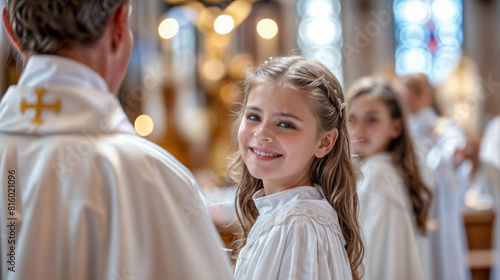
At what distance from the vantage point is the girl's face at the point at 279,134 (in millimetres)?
1820

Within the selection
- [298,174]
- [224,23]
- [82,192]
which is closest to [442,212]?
[298,174]

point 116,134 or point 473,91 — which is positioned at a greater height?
point 116,134

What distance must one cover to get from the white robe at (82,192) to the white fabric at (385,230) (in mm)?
1340

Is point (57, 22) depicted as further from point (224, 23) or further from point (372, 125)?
point (224, 23)

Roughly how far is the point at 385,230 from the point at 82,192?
5.92 ft

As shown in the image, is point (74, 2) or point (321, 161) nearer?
point (74, 2)

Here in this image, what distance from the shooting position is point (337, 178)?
194 cm

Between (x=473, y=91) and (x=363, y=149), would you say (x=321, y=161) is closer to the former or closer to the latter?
(x=363, y=149)

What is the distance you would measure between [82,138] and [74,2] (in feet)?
1.12

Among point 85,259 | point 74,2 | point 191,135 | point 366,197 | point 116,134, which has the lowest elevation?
point 191,135

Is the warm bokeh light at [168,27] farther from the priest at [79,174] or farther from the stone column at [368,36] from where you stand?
the priest at [79,174]

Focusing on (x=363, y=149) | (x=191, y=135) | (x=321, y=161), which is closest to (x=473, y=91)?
(x=191, y=135)

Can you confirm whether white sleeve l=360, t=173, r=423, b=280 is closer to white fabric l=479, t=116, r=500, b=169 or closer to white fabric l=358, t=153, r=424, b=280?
white fabric l=358, t=153, r=424, b=280

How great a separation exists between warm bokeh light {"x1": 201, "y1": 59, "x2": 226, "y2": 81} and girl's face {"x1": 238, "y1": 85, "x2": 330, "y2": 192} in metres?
4.89
